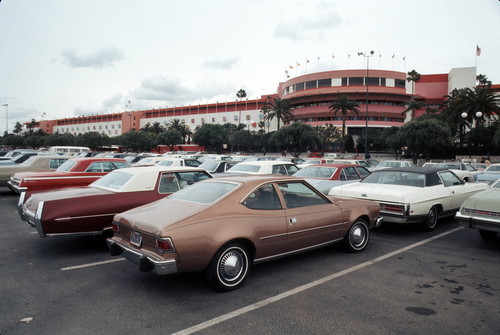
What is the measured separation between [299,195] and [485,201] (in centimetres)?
364

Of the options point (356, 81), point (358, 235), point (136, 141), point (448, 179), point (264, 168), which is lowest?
point (358, 235)

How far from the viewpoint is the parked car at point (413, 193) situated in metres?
7.09

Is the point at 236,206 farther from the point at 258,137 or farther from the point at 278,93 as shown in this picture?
the point at 278,93

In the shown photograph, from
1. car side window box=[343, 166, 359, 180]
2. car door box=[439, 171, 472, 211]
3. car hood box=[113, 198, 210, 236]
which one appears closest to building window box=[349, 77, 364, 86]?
car side window box=[343, 166, 359, 180]

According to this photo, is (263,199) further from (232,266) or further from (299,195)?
(232,266)

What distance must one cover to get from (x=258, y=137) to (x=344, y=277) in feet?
217

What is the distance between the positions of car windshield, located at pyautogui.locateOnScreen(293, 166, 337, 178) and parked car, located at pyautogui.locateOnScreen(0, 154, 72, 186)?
31.5ft

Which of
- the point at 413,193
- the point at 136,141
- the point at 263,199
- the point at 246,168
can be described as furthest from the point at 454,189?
the point at 136,141

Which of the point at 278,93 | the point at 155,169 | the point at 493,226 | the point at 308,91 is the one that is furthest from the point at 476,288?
the point at 278,93

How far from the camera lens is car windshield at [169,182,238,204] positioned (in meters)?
4.66

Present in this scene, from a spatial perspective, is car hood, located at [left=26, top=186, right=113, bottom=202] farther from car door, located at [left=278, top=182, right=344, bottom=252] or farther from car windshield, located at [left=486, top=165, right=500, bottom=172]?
car windshield, located at [left=486, top=165, right=500, bottom=172]

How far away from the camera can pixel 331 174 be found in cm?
1003

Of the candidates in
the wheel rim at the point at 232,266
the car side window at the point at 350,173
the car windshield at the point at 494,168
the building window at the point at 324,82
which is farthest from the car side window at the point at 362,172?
the building window at the point at 324,82

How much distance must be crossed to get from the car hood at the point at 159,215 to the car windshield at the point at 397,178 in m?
5.52
